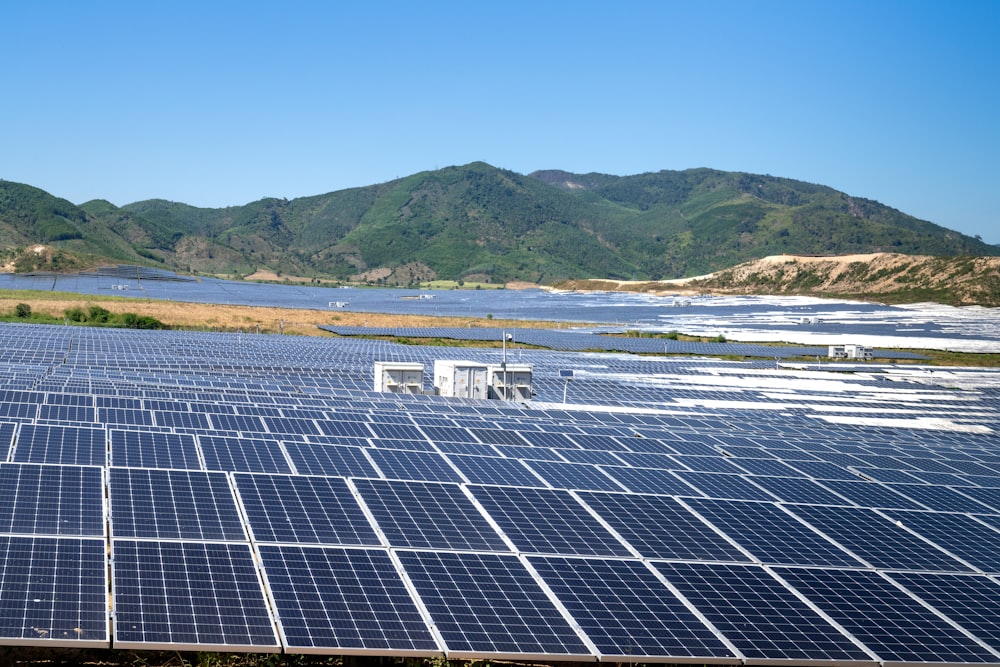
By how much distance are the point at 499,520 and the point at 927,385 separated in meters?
45.8

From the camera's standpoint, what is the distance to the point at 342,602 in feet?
37.5

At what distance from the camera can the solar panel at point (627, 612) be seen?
1160cm

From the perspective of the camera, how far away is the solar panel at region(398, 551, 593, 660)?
1122 centimetres

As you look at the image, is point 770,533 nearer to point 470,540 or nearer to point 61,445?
point 470,540

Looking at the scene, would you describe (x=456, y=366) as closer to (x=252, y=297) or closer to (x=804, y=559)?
(x=804, y=559)

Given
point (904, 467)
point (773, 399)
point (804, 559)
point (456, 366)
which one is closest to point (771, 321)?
point (773, 399)

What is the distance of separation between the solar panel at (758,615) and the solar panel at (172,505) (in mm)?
6260

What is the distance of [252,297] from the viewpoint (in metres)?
143

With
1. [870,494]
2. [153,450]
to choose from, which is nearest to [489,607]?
[153,450]

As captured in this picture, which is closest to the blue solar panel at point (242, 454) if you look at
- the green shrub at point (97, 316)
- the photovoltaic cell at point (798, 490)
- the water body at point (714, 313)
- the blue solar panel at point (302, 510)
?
the blue solar panel at point (302, 510)

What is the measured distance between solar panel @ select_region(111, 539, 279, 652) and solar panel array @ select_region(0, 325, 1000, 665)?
0.03 metres

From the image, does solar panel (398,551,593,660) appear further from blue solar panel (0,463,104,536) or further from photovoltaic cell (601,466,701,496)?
photovoltaic cell (601,466,701,496)

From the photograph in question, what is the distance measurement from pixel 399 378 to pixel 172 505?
2368 centimetres

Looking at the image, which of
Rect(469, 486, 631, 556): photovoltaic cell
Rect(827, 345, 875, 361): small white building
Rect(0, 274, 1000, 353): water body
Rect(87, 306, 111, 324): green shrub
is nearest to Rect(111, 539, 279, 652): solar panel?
Rect(469, 486, 631, 556): photovoltaic cell
